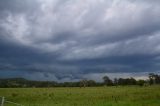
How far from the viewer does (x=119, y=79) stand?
6875 inches

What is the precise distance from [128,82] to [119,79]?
6.99 metres

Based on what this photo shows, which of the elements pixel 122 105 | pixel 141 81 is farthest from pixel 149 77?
pixel 122 105

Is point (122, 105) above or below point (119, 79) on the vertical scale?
below

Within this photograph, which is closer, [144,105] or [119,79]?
[144,105]

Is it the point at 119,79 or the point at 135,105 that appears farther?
the point at 119,79

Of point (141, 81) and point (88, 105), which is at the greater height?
point (141, 81)

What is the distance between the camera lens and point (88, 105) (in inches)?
1309

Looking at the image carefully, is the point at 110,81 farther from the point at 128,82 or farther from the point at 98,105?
the point at 98,105

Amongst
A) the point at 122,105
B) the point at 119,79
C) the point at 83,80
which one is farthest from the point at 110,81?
the point at 122,105

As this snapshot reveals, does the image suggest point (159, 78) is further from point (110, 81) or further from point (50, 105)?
point (50, 105)

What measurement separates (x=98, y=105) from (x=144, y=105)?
514cm

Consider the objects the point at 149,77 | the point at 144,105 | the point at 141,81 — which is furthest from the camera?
the point at 149,77

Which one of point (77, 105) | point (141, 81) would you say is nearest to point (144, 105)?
point (77, 105)

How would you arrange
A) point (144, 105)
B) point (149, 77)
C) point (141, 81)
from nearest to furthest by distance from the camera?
point (144, 105) → point (141, 81) → point (149, 77)
